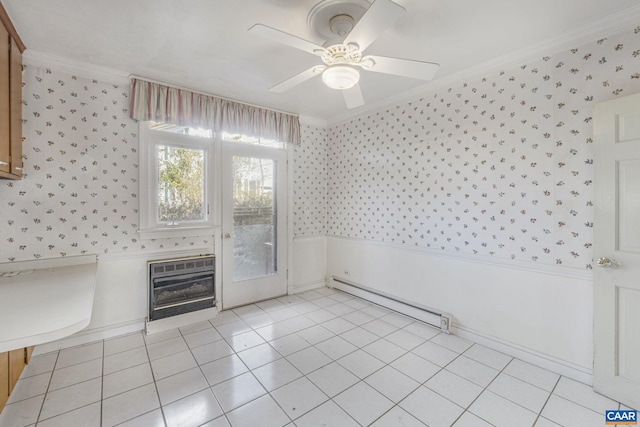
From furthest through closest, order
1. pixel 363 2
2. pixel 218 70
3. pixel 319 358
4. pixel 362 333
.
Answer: pixel 362 333 < pixel 218 70 < pixel 319 358 < pixel 363 2

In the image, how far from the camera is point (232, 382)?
6.84 feet

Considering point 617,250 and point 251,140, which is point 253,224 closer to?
point 251,140

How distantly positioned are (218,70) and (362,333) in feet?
9.84

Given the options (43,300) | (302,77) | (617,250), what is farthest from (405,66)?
(43,300)

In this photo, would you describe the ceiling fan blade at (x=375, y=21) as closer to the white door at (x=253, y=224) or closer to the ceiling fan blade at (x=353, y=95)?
the ceiling fan blade at (x=353, y=95)

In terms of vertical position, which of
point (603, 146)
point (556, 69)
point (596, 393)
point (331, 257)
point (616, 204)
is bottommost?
point (596, 393)

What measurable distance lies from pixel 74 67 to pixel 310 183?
2.86 m

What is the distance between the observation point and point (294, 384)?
2.06 metres

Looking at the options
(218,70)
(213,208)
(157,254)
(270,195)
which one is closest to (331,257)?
(270,195)

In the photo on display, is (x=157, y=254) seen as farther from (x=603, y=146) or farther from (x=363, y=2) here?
(x=603, y=146)

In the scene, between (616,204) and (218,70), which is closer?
(616,204)

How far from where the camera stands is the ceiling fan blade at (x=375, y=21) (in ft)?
4.28

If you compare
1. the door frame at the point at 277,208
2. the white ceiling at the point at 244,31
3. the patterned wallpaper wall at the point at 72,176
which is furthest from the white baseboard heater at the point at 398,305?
the white ceiling at the point at 244,31

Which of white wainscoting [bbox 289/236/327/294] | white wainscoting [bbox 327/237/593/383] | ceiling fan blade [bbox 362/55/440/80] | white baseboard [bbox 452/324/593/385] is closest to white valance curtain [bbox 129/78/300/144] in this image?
white wainscoting [bbox 289/236/327/294]
